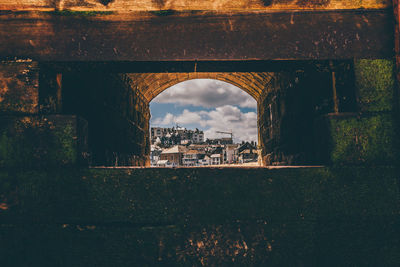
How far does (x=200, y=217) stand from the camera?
7.28ft

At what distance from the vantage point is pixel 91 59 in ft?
7.60

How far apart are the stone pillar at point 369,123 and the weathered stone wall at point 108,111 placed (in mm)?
2454

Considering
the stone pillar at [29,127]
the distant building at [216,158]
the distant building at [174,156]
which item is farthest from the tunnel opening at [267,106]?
the distant building at [216,158]

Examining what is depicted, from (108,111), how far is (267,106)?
2.76 meters

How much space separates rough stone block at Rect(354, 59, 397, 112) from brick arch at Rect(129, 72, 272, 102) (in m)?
1.68

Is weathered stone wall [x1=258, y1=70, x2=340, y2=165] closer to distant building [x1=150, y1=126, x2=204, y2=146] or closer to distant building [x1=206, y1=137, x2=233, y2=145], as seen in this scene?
distant building [x1=206, y1=137, x2=233, y2=145]

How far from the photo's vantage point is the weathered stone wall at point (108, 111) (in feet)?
8.20

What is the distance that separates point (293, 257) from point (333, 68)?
72.2 inches

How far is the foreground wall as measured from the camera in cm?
218

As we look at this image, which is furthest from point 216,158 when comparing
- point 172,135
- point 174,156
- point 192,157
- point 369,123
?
point 369,123

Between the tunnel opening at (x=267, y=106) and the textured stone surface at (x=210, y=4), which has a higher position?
the textured stone surface at (x=210, y=4)

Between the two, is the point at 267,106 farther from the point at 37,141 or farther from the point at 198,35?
the point at 37,141

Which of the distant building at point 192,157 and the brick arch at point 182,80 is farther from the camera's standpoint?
the distant building at point 192,157

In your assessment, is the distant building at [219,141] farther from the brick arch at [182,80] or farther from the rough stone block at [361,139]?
the rough stone block at [361,139]
